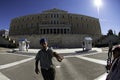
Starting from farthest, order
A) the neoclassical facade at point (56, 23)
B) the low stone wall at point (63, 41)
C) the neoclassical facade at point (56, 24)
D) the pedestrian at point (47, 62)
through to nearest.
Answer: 1. the neoclassical facade at point (56, 23)
2. the neoclassical facade at point (56, 24)
3. the low stone wall at point (63, 41)
4. the pedestrian at point (47, 62)

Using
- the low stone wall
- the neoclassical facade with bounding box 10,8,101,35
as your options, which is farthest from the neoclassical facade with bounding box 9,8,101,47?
the low stone wall

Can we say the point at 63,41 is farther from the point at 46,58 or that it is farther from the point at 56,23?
the point at 46,58

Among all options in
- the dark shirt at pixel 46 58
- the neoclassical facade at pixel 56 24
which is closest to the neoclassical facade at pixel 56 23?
the neoclassical facade at pixel 56 24

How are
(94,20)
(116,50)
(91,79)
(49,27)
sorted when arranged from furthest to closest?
(94,20), (49,27), (91,79), (116,50)

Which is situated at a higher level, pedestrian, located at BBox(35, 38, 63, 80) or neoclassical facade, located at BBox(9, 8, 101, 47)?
→ neoclassical facade, located at BBox(9, 8, 101, 47)

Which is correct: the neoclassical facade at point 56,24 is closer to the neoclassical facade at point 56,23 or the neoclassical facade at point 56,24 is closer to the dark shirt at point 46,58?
the neoclassical facade at point 56,23

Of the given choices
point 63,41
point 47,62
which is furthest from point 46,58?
point 63,41

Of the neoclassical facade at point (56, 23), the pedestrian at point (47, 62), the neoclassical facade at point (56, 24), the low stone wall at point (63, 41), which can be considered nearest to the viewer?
the pedestrian at point (47, 62)

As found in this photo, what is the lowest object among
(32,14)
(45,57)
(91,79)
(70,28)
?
(91,79)

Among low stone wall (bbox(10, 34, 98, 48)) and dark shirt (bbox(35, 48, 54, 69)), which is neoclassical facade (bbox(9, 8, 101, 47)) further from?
dark shirt (bbox(35, 48, 54, 69))

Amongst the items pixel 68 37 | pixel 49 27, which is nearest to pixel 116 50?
pixel 68 37

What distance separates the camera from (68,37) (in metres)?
61.6

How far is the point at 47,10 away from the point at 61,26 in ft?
35.7

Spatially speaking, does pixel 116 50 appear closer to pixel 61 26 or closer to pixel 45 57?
pixel 45 57
